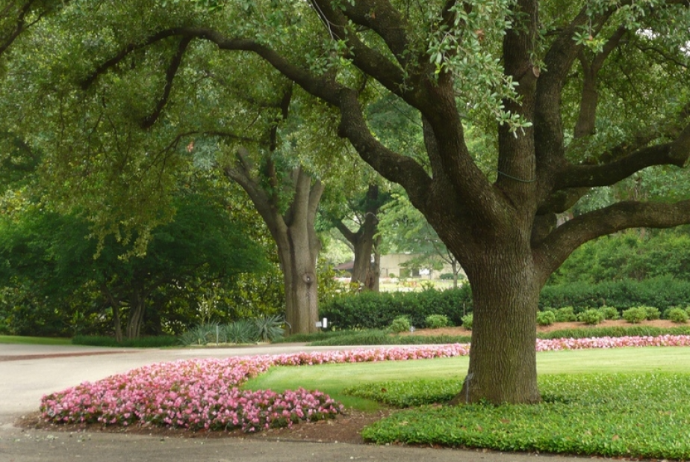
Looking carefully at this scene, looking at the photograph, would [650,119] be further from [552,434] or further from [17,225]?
[17,225]

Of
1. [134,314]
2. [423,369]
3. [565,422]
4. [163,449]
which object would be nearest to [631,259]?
[423,369]

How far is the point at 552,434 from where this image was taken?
8.06m

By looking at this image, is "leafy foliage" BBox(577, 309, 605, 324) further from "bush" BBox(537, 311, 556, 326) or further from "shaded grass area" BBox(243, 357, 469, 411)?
"shaded grass area" BBox(243, 357, 469, 411)

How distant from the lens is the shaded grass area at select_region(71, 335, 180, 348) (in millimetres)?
23766

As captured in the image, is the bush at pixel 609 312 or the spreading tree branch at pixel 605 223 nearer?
the spreading tree branch at pixel 605 223

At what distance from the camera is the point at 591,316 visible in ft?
73.1

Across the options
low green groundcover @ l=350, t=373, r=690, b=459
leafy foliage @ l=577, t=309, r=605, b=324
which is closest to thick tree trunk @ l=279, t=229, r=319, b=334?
leafy foliage @ l=577, t=309, r=605, b=324

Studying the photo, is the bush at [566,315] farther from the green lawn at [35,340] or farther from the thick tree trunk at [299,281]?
the green lawn at [35,340]

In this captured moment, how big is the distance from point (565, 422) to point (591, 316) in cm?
1435

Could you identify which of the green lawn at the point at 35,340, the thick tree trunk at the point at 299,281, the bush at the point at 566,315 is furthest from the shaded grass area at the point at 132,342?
the bush at the point at 566,315

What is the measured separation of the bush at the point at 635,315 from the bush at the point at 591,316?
0.69 meters

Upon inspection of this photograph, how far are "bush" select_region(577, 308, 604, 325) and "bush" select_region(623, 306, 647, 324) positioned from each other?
2.27 ft

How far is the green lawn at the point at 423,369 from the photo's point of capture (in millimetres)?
12805

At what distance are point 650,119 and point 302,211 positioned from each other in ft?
44.9
